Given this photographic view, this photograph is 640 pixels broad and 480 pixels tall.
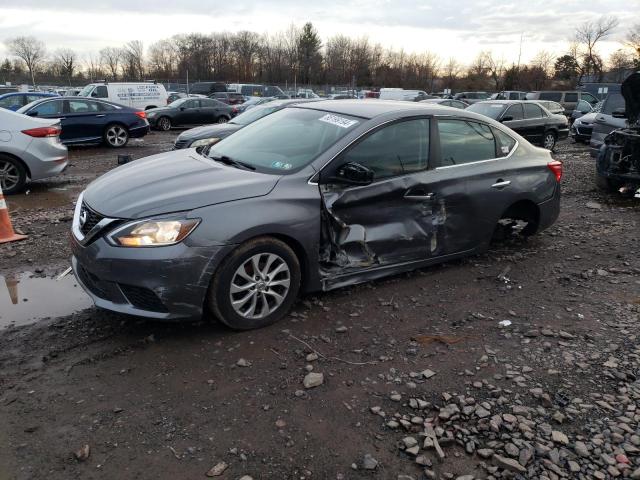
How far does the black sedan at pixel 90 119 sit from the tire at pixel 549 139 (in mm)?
12195

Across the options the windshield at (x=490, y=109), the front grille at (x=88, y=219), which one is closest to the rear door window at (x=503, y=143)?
the front grille at (x=88, y=219)

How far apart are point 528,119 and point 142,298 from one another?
13.9 metres

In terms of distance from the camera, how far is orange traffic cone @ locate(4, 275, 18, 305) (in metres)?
4.38

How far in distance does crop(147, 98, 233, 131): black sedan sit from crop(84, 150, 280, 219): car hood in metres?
18.4

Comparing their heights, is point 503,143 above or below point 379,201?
above

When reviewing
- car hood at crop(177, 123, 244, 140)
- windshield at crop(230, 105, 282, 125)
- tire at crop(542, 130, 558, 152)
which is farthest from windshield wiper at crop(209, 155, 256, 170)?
tire at crop(542, 130, 558, 152)

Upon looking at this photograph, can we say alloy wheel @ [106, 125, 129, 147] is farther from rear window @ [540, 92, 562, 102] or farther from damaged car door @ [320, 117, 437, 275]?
rear window @ [540, 92, 562, 102]

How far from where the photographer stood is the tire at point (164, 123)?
2152 centimetres

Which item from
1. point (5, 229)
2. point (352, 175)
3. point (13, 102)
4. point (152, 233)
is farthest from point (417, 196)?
point (13, 102)

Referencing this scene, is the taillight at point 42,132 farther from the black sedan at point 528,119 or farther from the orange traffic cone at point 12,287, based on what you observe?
the black sedan at point 528,119

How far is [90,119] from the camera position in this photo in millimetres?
14578

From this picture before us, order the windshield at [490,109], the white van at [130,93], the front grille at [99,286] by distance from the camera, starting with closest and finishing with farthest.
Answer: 1. the front grille at [99,286]
2. the windshield at [490,109]
3. the white van at [130,93]

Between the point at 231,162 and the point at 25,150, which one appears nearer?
the point at 231,162

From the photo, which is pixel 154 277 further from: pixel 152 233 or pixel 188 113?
pixel 188 113
